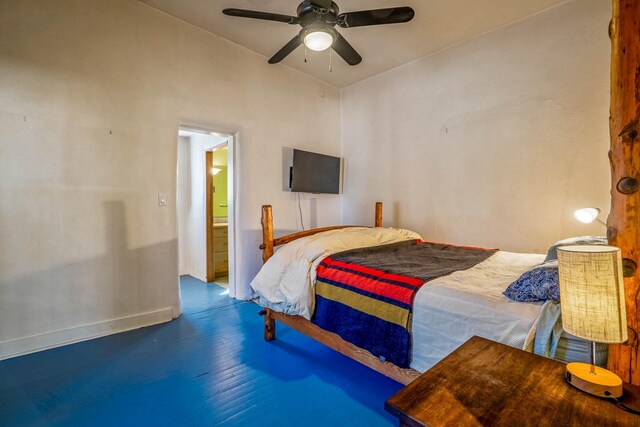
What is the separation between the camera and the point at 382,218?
13.3 ft

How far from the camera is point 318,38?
226cm

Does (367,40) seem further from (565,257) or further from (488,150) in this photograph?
(565,257)

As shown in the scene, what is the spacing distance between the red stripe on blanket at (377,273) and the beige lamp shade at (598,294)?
2.64 ft

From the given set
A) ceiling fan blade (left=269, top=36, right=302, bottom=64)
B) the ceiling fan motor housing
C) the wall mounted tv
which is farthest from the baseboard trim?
the ceiling fan motor housing

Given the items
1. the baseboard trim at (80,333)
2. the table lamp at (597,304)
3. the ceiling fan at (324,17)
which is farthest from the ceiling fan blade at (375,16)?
the baseboard trim at (80,333)

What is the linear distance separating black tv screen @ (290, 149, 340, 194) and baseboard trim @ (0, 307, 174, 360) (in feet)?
6.69

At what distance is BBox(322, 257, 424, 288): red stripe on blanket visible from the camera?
1699 millimetres

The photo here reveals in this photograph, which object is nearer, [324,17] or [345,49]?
[324,17]

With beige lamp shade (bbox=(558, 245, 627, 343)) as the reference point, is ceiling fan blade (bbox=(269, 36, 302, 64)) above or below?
above

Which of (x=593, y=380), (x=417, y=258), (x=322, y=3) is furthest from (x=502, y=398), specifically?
(x=322, y=3)

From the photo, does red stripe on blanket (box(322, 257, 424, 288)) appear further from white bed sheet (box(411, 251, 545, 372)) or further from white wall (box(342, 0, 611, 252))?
white wall (box(342, 0, 611, 252))

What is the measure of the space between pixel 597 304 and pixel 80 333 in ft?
10.8

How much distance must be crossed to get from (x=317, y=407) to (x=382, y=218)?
2731 millimetres

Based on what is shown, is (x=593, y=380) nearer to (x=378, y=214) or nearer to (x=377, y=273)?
(x=377, y=273)
